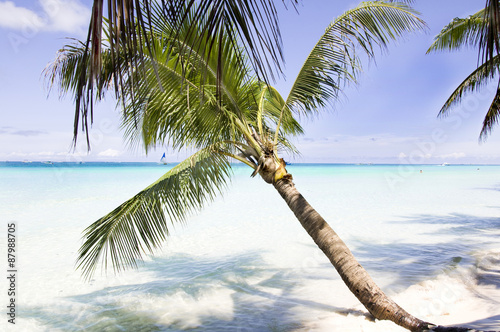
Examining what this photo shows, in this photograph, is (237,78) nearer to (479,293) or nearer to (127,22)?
(127,22)

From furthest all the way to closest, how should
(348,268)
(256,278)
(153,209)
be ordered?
(256,278) < (153,209) < (348,268)

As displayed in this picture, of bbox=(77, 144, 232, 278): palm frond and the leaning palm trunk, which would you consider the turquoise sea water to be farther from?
bbox=(77, 144, 232, 278): palm frond

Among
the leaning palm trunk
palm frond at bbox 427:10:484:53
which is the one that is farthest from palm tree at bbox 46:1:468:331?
palm frond at bbox 427:10:484:53

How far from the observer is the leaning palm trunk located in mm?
3125

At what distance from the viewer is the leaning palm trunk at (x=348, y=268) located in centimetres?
312

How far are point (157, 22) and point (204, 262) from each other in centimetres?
456

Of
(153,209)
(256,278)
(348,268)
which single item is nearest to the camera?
(348,268)

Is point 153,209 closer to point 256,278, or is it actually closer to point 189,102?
point 189,102

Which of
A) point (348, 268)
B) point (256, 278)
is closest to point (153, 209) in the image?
point (348, 268)

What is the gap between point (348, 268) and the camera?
330 cm

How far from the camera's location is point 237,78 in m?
4.01

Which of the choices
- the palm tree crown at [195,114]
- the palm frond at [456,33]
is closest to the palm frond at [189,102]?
the palm tree crown at [195,114]

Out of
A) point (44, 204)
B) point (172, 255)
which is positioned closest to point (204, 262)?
point (172, 255)

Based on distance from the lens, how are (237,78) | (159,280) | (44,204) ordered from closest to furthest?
(237,78) < (159,280) < (44,204)
